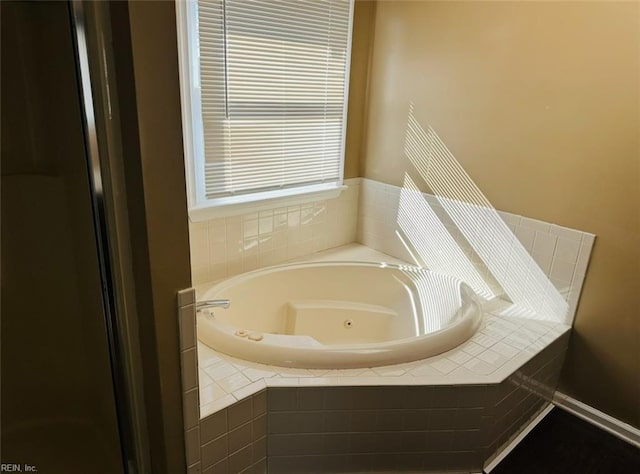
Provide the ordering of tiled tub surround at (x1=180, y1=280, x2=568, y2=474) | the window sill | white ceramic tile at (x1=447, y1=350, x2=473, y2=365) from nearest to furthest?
tiled tub surround at (x1=180, y1=280, x2=568, y2=474)
white ceramic tile at (x1=447, y1=350, x2=473, y2=365)
the window sill

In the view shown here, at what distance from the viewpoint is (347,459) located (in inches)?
63.5

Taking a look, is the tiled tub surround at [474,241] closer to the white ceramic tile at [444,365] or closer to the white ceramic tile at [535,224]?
the white ceramic tile at [535,224]

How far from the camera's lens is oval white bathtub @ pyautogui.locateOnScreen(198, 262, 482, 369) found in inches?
85.1

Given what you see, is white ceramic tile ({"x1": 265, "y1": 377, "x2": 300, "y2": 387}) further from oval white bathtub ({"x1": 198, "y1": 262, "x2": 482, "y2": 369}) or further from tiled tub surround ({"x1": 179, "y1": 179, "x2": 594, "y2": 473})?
oval white bathtub ({"x1": 198, "y1": 262, "x2": 482, "y2": 369})

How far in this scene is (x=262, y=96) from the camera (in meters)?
2.24

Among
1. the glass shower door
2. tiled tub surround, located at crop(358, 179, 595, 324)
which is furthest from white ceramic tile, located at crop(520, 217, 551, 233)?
the glass shower door

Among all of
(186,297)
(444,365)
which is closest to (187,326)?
(186,297)

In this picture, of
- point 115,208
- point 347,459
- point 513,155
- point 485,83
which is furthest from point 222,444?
point 485,83

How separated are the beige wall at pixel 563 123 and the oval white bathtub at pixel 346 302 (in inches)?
22.3

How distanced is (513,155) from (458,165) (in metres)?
0.30

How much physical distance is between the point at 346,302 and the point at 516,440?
1088mm

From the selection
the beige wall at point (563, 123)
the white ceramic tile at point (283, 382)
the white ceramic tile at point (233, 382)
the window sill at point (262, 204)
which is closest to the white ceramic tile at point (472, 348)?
the beige wall at point (563, 123)

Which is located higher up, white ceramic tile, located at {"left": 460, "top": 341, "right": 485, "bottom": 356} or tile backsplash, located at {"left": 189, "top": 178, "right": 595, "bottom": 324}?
tile backsplash, located at {"left": 189, "top": 178, "right": 595, "bottom": 324}

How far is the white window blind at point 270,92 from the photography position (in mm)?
2035
